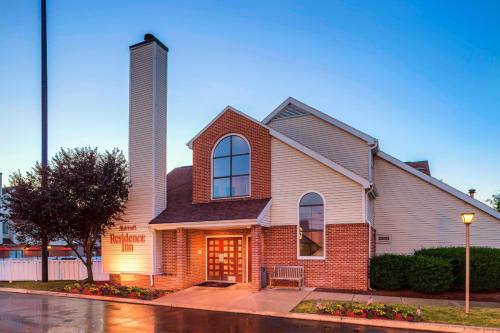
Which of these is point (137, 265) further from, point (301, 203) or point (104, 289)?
point (301, 203)

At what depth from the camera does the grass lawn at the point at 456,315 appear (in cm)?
A: 947

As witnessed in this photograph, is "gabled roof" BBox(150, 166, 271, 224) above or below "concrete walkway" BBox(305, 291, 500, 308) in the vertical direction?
above

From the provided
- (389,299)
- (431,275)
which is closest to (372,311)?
(389,299)

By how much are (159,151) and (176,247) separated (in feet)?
15.3

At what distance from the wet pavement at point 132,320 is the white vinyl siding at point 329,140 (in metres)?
10.6

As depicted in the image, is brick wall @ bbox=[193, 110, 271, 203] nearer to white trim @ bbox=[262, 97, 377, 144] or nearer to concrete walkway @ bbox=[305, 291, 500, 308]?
white trim @ bbox=[262, 97, 377, 144]

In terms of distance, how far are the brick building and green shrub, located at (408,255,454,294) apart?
69.5 inches

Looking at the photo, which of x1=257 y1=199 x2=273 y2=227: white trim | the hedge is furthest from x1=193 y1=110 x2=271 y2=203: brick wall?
the hedge

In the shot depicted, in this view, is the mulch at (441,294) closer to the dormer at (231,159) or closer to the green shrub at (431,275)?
the green shrub at (431,275)

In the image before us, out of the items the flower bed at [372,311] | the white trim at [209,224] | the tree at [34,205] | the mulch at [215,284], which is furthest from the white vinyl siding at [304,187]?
the tree at [34,205]

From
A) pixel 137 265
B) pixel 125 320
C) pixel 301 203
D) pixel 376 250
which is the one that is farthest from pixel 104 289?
pixel 376 250

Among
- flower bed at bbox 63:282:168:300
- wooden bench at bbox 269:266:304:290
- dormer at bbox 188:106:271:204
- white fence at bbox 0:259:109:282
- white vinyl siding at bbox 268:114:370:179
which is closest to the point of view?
flower bed at bbox 63:282:168:300

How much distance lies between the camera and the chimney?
57.5 ft

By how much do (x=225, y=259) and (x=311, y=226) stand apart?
475cm
